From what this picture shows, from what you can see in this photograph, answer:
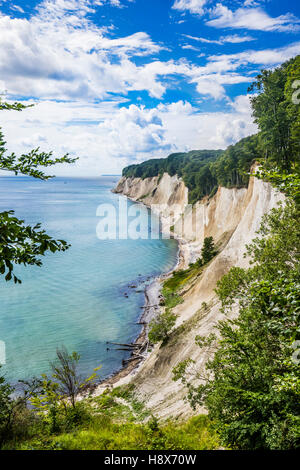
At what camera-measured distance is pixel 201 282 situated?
3178 centimetres

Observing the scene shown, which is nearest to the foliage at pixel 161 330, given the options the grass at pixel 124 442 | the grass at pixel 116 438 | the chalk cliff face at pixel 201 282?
the chalk cliff face at pixel 201 282

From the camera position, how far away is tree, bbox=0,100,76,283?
3.38 m

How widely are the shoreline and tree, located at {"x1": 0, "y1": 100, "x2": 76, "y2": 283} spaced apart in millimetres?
21663

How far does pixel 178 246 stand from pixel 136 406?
46.9m

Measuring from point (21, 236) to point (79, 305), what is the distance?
35220 millimetres

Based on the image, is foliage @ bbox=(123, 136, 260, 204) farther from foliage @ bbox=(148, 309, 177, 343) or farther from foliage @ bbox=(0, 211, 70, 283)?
foliage @ bbox=(0, 211, 70, 283)

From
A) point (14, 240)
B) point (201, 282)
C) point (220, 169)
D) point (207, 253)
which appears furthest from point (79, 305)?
point (220, 169)

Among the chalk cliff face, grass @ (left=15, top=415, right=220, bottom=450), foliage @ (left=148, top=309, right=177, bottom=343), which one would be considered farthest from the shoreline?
grass @ (left=15, top=415, right=220, bottom=450)

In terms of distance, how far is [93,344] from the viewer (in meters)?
29.1

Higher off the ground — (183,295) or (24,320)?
(183,295)
